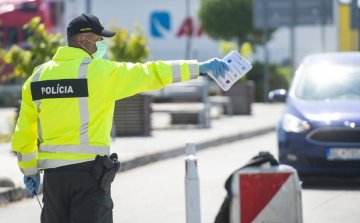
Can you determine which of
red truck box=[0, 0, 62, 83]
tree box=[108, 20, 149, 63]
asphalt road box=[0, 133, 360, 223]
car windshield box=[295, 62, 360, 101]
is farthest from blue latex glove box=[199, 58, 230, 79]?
red truck box=[0, 0, 62, 83]

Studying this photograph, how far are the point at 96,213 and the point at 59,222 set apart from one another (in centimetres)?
26

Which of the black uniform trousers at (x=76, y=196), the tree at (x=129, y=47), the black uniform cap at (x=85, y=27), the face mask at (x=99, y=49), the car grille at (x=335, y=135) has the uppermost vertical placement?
the black uniform cap at (x=85, y=27)

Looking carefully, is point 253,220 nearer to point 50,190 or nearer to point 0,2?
point 50,190

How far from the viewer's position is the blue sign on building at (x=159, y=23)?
60250 millimetres

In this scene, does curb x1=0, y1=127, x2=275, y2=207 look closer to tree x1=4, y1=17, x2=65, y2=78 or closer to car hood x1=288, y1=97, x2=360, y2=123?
tree x1=4, y1=17, x2=65, y2=78

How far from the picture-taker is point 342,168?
9.47 metres

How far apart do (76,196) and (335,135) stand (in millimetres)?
5519

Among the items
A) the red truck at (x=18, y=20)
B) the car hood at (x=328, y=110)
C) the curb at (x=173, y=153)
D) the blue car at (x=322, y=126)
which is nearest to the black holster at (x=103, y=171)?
the blue car at (x=322, y=126)

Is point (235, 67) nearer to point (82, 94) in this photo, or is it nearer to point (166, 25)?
point (82, 94)

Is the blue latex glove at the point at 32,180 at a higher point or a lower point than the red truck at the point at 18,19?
higher

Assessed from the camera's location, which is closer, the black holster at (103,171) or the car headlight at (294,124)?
the black holster at (103,171)

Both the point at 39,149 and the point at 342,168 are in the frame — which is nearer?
the point at 39,149

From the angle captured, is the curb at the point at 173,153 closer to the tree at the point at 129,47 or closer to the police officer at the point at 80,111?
the tree at the point at 129,47

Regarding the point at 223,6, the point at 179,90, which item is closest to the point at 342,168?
the point at 179,90
